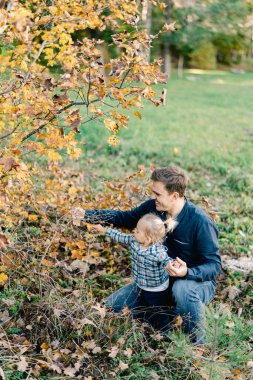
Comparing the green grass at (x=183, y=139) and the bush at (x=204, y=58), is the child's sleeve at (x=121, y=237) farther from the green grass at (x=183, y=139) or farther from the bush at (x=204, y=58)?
the bush at (x=204, y=58)

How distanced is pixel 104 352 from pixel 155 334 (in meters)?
0.42

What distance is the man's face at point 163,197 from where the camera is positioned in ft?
12.2

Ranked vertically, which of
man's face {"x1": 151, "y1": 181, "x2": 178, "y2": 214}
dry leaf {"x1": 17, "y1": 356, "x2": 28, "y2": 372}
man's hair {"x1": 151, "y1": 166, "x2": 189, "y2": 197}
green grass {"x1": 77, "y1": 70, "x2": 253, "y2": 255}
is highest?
man's hair {"x1": 151, "y1": 166, "x2": 189, "y2": 197}

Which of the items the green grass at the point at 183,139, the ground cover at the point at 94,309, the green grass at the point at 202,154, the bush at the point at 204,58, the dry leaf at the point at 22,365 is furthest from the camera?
the bush at the point at 204,58

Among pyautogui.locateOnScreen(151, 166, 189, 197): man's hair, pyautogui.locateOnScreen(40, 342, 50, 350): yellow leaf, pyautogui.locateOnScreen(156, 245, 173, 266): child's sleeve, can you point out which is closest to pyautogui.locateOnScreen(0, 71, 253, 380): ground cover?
pyautogui.locateOnScreen(40, 342, 50, 350): yellow leaf

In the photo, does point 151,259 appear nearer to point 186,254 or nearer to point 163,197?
point 186,254

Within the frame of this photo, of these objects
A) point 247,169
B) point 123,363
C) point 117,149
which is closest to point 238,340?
point 123,363

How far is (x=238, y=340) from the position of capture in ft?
11.6

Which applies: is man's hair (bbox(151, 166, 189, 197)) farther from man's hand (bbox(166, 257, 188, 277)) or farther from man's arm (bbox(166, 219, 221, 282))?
man's hand (bbox(166, 257, 188, 277))

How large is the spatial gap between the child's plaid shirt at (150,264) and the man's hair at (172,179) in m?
0.44

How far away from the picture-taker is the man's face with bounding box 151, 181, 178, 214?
12.2 ft

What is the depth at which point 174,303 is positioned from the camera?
12.2ft

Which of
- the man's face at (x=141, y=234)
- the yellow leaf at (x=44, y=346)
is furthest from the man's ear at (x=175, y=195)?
the yellow leaf at (x=44, y=346)

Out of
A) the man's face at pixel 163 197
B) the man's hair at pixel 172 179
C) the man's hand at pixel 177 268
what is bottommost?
the man's hand at pixel 177 268
